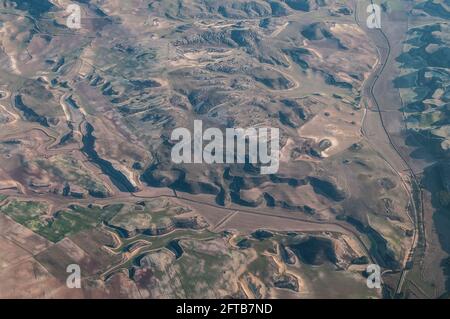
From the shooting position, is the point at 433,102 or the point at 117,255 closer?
the point at 117,255

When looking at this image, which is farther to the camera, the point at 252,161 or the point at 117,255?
the point at 252,161

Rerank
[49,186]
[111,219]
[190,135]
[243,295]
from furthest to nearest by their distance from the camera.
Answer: [190,135] < [49,186] < [111,219] < [243,295]

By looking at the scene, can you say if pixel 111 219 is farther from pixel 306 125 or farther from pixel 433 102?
pixel 433 102

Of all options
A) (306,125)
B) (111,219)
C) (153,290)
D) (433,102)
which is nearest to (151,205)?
(111,219)

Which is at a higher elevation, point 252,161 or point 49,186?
point 252,161

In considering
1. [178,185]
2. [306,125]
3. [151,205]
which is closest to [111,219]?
[151,205]

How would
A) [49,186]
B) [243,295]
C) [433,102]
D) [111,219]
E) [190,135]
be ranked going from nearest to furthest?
[243,295] → [111,219] → [49,186] → [190,135] → [433,102]

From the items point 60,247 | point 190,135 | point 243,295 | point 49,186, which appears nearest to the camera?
point 243,295

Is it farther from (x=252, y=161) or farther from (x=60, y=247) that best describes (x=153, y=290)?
(x=252, y=161)

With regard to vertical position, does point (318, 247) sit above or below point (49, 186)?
above
